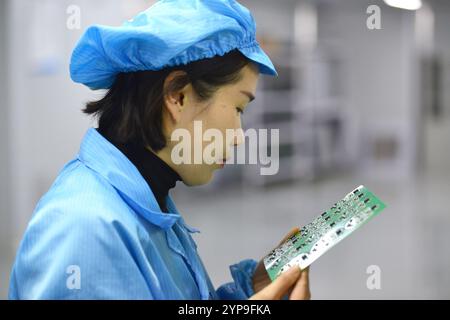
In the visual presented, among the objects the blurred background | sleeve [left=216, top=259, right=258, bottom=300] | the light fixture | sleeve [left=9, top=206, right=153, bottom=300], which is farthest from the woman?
the light fixture

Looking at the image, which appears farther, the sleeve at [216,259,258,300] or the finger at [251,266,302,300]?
the sleeve at [216,259,258,300]

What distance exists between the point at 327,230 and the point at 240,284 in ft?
0.99

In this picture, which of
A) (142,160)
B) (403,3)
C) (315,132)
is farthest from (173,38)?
(315,132)

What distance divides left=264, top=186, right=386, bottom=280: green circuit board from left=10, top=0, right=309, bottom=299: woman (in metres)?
0.05

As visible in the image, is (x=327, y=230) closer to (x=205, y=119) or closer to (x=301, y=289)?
(x=301, y=289)

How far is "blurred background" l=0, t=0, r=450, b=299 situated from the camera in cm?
354

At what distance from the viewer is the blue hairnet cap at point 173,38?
3.10 ft

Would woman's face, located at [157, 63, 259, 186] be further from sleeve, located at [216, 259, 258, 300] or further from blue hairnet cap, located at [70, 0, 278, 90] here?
sleeve, located at [216, 259, 258, 300]

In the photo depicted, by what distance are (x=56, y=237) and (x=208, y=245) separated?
3.42 metres

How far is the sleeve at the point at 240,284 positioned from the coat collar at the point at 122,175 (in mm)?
250

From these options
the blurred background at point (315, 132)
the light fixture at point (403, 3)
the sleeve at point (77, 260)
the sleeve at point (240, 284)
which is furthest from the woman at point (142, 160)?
the light fixture at point (403, 3)

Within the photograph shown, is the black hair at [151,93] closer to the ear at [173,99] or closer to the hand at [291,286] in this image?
the ear at [173,99]

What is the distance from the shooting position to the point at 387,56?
8.06 m

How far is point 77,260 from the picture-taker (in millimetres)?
854
